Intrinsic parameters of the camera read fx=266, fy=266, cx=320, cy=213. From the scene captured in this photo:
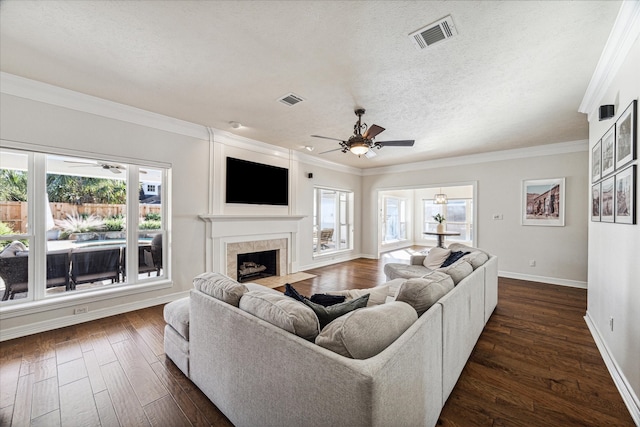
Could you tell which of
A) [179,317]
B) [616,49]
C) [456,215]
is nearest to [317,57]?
[616,49]

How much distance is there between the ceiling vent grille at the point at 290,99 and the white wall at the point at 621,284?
9.17 feet

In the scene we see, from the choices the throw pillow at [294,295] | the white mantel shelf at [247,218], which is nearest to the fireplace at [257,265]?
the white mantel shelf at [247,218]

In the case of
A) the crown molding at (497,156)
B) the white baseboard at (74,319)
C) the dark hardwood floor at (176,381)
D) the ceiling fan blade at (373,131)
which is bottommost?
the dark hardwood floor at (176,381)

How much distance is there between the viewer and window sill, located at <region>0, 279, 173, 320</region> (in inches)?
110

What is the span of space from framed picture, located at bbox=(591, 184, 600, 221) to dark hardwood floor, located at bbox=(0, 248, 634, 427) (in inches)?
51.0

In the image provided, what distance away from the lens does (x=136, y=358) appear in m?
2.41

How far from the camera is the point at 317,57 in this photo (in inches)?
92.0

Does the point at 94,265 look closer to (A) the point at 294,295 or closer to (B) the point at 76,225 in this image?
(B) the point at 76,225

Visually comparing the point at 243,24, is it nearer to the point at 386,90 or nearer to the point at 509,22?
the point at 386,90

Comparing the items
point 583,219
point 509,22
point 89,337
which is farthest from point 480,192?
point 89,337

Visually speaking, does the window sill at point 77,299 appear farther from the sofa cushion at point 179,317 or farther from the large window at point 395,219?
the large window at point 395,219

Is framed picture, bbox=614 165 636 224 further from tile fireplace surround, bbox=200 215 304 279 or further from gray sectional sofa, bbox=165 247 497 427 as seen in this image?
tile fireplace surround, bbox=200 215 304 279

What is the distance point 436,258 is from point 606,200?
1.96 meters

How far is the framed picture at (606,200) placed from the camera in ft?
7.63
